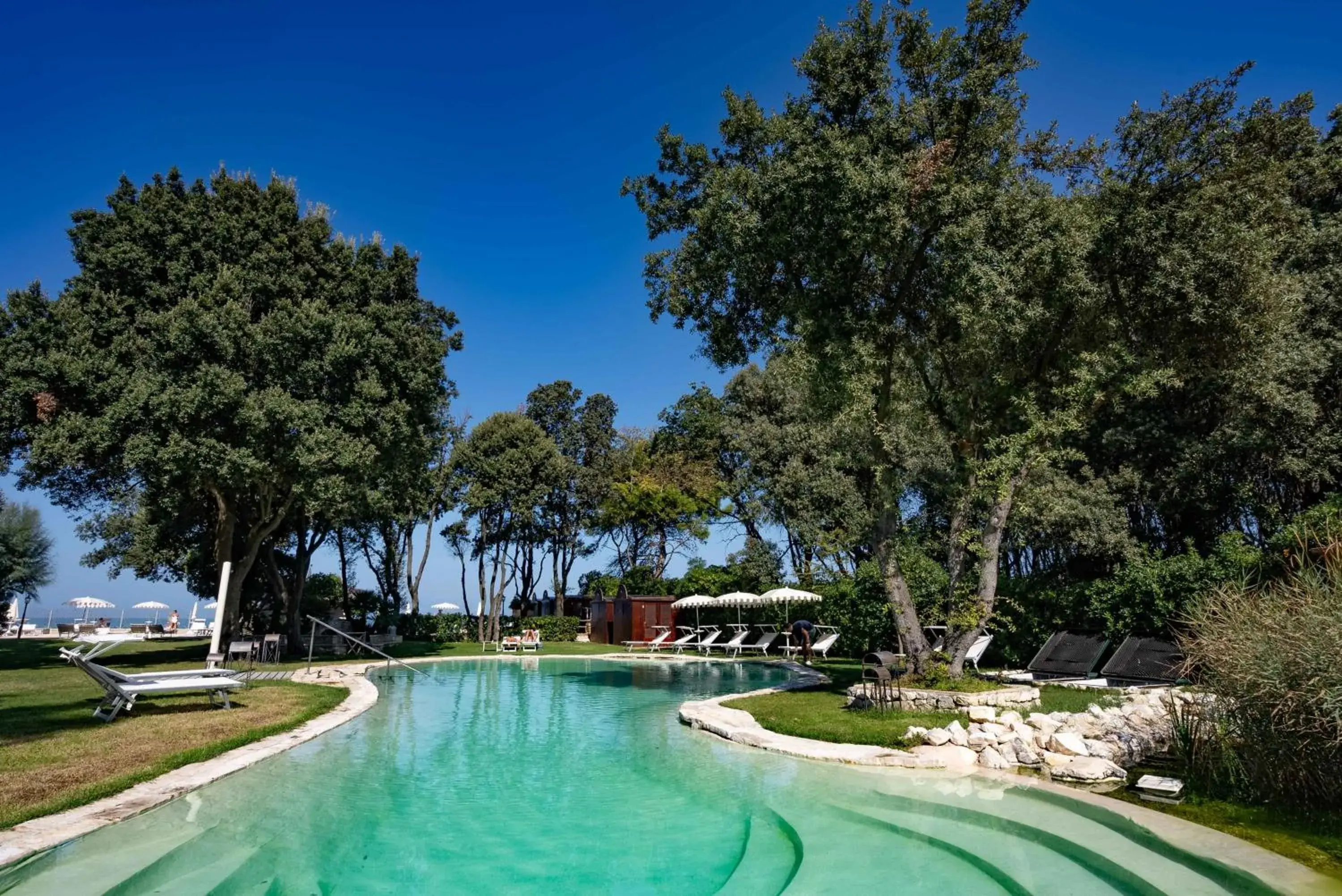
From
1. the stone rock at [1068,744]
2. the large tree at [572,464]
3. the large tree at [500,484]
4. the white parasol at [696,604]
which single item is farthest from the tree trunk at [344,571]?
the stone rock at [1068,744]

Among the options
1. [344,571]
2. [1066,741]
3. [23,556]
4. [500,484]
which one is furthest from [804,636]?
[23,556]

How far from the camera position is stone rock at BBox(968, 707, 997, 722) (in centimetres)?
877

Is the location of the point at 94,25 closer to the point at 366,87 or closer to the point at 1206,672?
the point at 366,87

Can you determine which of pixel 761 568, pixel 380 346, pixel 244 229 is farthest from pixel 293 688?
pixel 761 568

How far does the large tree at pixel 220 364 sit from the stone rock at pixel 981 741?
1469cm

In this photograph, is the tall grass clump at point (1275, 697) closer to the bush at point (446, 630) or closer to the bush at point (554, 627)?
the bush at point (554, 627)

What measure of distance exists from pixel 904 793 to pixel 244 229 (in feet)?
65.4

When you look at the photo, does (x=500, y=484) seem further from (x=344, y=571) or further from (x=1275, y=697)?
(x=1275, y=697)

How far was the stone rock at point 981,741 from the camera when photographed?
7.64 m

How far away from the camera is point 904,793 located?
21.4 feet

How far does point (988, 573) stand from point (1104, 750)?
4.97 meters

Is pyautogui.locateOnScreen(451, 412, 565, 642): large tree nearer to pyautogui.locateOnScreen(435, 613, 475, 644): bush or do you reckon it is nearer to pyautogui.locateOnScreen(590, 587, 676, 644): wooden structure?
pyautogui.locateOnScreen(435, 613, 475, 644): bush

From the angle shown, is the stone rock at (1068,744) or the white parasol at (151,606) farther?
the white parasol at (151,606)

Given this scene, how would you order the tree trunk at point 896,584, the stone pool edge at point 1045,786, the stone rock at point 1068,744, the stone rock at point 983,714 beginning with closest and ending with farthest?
the stone pool edge at point 1045,786 < the stone rock at point 1068,744 < the stone rock at point 983,714 < the tree trunk at point 896,584
